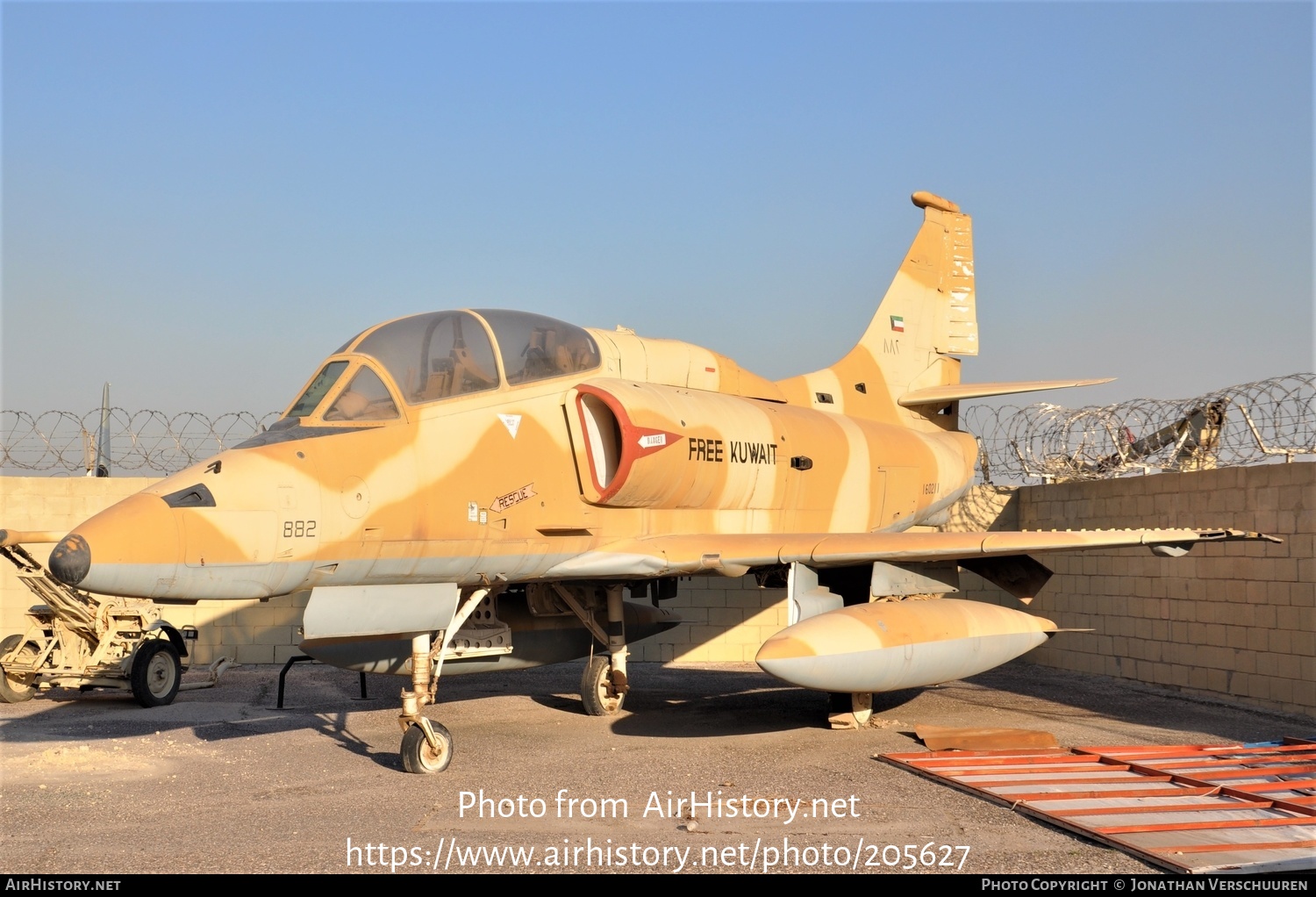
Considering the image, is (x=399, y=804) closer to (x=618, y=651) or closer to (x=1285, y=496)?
(x=618, y=651)

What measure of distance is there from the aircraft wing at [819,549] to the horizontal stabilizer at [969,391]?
3628 mm

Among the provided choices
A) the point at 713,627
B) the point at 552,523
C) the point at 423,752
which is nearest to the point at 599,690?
the point at 552,523

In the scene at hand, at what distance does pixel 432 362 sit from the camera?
31.0ft

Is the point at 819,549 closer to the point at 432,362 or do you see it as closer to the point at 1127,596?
the point at 432,362

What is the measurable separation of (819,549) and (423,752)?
3.95 meters

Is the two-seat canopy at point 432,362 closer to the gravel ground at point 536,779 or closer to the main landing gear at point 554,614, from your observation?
the main landing gear at point 554,614

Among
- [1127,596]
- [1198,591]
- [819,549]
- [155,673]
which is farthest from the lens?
[1127,596]

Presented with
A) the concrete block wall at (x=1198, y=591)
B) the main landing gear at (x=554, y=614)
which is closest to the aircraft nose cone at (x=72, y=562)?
the main landing gear at (x=554, y=614)

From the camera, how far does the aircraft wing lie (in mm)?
10234

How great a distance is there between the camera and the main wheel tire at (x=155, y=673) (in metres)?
12.9

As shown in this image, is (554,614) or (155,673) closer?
(554,614)

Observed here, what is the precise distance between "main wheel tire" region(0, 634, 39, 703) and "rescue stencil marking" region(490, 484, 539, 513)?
23.6 ft
